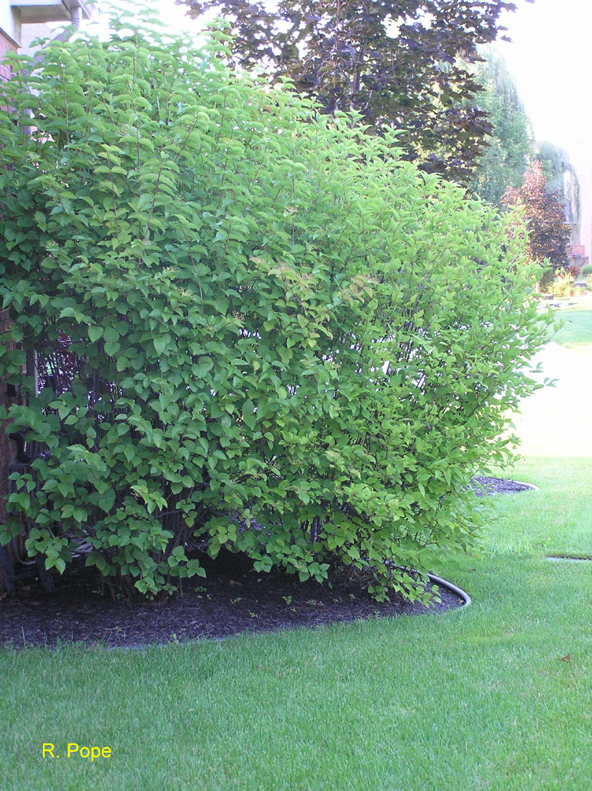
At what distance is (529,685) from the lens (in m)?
3.16

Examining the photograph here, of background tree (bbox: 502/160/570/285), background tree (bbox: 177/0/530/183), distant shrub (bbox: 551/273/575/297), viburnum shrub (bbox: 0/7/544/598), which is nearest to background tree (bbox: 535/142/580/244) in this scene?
background tree (bbox: 502/160/570/285)

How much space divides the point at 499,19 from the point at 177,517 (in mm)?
6340

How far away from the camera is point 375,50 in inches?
287

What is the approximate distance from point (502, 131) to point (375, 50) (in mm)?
24433

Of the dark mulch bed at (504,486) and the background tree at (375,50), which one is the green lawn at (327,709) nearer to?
the dark mulch bed at (504,486)

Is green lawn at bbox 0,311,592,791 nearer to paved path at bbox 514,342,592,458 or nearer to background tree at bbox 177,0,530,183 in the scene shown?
paved path at bbox 514,342,592,458

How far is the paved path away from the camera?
1016cm

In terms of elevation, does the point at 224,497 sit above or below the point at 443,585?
above

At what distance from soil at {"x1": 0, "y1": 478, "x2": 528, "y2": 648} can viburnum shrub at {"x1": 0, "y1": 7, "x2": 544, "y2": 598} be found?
17 centimetres

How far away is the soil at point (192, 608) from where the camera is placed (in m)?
3.72

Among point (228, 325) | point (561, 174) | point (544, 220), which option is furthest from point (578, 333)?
point (228, 325)

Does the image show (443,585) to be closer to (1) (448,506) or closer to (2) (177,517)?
(1) (448,506)

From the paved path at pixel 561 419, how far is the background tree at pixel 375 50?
2.97m

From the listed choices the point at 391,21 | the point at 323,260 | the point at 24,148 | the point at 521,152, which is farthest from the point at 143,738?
the point at 521,152
